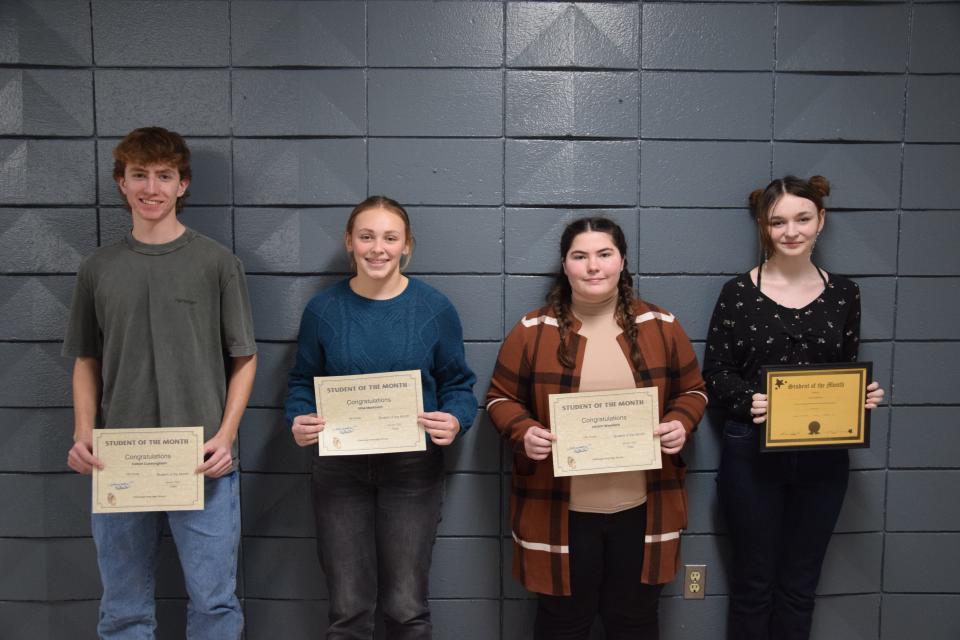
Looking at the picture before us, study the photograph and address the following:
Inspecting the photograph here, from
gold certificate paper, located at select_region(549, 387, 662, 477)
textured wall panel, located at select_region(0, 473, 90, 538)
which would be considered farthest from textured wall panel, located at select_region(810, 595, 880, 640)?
textured wall panel, located at select_region(0, 473, 90, 538)

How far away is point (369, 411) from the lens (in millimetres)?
1882

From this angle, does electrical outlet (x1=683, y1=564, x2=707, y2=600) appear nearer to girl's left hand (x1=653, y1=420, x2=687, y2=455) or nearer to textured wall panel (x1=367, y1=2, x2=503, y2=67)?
girl's left hand (x1=653, y1=420, x2=687, y2=455)

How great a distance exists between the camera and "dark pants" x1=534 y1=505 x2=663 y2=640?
1.98 meters

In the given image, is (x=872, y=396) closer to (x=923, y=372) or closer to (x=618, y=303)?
(x=923, y=372)

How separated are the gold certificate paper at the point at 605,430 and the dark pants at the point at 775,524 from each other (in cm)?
44

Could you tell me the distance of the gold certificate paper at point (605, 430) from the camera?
6.18 feet

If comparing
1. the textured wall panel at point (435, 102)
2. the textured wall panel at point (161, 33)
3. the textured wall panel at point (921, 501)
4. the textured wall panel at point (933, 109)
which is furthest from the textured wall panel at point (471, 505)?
the textured wall panel at point (933, 109)

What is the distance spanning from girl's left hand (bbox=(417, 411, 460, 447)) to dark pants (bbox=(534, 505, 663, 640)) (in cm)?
A: 46

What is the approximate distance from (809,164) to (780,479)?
1.08 m

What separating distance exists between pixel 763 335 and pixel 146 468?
192 centimetres

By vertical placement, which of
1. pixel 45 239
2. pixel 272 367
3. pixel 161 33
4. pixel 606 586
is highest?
pixel 161 33

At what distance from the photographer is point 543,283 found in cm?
227

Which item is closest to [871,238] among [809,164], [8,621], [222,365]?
[809,164]

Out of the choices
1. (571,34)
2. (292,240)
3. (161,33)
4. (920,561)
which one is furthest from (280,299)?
(920,561)
